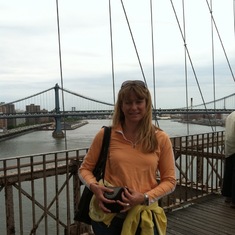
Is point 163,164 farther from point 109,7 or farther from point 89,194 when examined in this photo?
point 109,7

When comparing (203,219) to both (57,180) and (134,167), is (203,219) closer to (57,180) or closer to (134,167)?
(57,180)

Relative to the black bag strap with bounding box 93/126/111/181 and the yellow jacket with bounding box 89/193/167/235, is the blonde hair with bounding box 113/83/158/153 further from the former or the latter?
the yellow jacket with bounding box 89/193/167/235

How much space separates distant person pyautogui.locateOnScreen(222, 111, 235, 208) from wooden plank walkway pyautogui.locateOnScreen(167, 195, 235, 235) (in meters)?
0.16

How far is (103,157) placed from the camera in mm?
1314

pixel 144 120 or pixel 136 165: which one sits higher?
pixel 144 120

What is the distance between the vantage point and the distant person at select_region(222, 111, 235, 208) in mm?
2801

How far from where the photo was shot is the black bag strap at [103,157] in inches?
51.6

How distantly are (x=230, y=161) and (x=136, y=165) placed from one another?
80.2 inches

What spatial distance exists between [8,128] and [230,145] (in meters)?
14.5

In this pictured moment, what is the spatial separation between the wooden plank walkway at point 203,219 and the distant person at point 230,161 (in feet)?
0.51

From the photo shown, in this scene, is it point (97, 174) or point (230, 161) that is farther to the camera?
point (230, 161)

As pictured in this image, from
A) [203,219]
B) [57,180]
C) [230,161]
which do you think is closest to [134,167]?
[57,180]

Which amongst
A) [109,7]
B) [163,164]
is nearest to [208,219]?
[163,164]

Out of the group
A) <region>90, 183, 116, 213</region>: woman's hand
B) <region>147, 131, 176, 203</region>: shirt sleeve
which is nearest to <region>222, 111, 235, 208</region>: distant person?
<region>147, 131, 176, 203</region>: shirt sleeve
